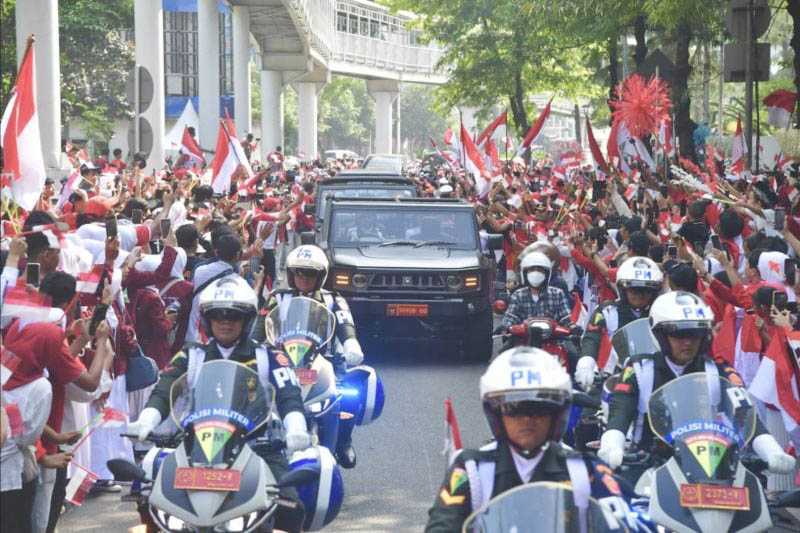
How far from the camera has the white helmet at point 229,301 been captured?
7.27 m

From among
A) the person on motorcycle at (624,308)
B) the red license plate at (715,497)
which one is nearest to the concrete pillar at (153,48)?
the person on motorcycle at (624,308)

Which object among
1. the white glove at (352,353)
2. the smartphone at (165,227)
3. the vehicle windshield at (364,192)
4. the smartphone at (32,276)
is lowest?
the white glove at (352,353)

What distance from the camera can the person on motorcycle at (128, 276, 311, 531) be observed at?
277 inches

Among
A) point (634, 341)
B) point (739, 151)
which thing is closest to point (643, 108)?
point (739, 151)

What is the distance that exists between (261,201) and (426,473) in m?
11.5

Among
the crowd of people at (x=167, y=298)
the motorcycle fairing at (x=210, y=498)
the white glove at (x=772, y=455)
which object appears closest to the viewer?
the motorcycle fairing at (x=210, y=498)

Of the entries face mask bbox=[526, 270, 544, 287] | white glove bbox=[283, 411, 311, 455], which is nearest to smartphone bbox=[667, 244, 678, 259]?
face mask bbox=[526, 270, 544, 287]

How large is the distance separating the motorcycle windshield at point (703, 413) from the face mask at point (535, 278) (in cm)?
495

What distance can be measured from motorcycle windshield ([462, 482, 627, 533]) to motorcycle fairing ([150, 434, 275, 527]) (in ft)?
5.06

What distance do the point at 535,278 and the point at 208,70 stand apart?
3223 centimetres

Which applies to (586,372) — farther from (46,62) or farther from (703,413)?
(46,62)

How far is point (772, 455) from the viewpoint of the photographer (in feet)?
21.5

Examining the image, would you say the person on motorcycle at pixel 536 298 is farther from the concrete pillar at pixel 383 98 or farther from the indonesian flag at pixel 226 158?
the concrete pillar at pixel 383 98

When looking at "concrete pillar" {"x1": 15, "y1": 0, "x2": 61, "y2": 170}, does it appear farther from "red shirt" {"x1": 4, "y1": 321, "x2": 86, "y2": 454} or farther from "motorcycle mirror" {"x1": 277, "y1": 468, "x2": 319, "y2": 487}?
"motorcycle mirror" {"x1": 277, "y1": 468, "x2": 319, "y2": 487}
